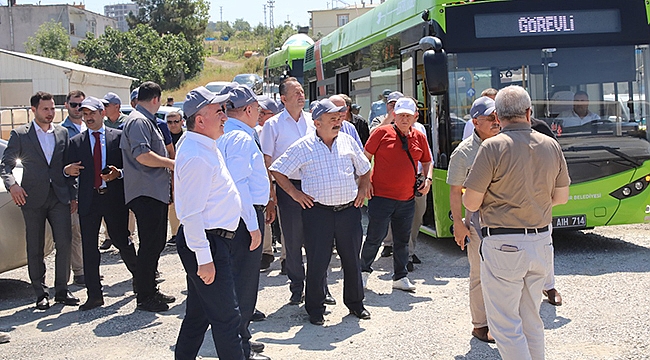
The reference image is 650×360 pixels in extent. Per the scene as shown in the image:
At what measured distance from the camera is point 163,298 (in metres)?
7.61

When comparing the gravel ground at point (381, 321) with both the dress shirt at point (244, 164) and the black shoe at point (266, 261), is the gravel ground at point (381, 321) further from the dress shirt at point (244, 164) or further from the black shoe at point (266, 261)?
the dress shirt at point (244, 164)

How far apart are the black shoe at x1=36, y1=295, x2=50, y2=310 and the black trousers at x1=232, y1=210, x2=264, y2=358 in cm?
299

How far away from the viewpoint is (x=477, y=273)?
19.8 feet

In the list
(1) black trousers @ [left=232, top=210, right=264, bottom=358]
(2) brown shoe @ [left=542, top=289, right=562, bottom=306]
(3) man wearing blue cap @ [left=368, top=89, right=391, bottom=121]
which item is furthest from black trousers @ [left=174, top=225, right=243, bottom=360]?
(3) man wearing blue cap @ [left=368, top=89, right=391, bottom=121]

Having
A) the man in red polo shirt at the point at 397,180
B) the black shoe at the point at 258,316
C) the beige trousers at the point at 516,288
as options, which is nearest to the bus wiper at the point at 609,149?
the man in red polo shirt at the point at 397,180

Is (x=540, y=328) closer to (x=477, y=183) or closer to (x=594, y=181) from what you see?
(x=477, y=183)

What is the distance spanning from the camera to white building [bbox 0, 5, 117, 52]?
74000 millimetres

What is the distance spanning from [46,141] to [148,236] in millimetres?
1581

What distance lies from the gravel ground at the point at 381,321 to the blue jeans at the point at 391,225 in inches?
14.2

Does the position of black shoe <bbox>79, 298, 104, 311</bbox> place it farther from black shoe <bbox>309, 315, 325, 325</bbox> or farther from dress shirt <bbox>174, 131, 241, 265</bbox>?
dress shirt <bbox>174, 131, 241, 265</bbox>

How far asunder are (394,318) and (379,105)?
4.54m

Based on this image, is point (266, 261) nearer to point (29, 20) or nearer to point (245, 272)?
point (245, 272)

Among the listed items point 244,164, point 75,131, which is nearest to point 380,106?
point 75,131

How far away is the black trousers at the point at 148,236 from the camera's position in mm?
7164
